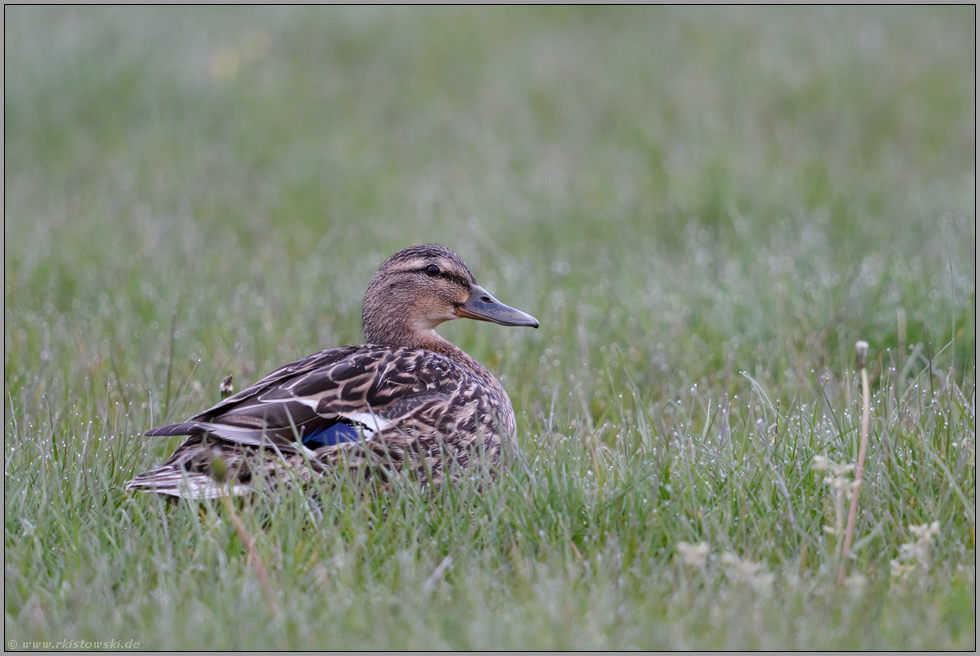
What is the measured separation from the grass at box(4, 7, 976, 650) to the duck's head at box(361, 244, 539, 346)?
20.0 inches

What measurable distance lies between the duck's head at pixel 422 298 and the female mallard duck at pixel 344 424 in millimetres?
421

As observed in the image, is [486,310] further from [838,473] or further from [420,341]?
[838,473]

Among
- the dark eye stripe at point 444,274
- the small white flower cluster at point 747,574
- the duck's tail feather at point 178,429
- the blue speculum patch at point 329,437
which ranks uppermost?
the dark eye stripe at point 444,274

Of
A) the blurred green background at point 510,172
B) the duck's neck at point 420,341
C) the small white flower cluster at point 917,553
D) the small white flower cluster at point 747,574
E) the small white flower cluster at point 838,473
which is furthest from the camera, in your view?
the blurred green background at point 510,172

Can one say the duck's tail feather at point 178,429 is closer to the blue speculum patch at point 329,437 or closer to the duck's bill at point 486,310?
the blue speculum patch at point 329,437

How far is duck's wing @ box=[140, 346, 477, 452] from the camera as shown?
11.5 ft

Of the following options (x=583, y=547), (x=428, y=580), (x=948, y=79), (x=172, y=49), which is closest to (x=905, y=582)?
(x=583, y=547)

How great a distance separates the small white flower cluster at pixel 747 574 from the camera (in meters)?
2.70

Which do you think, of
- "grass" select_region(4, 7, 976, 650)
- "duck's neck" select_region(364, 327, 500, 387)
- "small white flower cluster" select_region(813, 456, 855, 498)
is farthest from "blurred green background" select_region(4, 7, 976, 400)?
"small white flower cluster" select_region(813, 456, 855, 498)

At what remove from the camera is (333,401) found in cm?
361

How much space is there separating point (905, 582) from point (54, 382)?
12.5ft

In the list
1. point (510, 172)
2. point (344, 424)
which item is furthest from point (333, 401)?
point (510, 172)

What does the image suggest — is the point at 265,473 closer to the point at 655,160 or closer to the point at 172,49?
the point at 655,160

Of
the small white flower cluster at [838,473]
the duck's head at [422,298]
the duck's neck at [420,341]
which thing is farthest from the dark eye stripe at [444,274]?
the small white flower cluster at [838,473]
